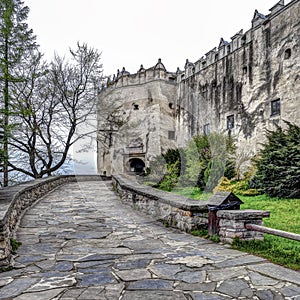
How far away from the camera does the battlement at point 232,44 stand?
595 inches

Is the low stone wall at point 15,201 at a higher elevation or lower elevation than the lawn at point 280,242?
higher

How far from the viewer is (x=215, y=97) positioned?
1919cm

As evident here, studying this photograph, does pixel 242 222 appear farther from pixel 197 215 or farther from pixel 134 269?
pixel 134 269

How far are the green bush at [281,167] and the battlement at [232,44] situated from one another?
8.16 meters

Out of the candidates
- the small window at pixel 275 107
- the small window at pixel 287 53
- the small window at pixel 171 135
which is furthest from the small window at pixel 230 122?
the small window at pixel 171 135

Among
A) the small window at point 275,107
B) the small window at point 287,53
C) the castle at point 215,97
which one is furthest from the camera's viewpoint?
the small window at point 275,107

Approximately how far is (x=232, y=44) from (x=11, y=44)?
12328mm

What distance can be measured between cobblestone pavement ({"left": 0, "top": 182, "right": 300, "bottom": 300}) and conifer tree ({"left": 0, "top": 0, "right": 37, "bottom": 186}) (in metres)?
7.11

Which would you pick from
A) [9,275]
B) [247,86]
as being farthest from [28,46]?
[9,275]

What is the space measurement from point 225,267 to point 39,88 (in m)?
13.4

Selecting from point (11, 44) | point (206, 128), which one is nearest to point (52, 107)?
point (11, 44)

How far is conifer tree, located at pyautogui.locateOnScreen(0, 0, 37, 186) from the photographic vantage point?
35.9ft

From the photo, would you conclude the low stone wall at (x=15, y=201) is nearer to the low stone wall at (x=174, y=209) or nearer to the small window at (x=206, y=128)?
the low stone wall at (x=174, y=209)

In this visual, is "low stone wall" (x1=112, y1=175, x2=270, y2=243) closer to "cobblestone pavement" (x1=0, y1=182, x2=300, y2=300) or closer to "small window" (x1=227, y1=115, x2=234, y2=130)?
"cobblestone pavement" (x1=0, y1=182, x2=300, y2=300)
